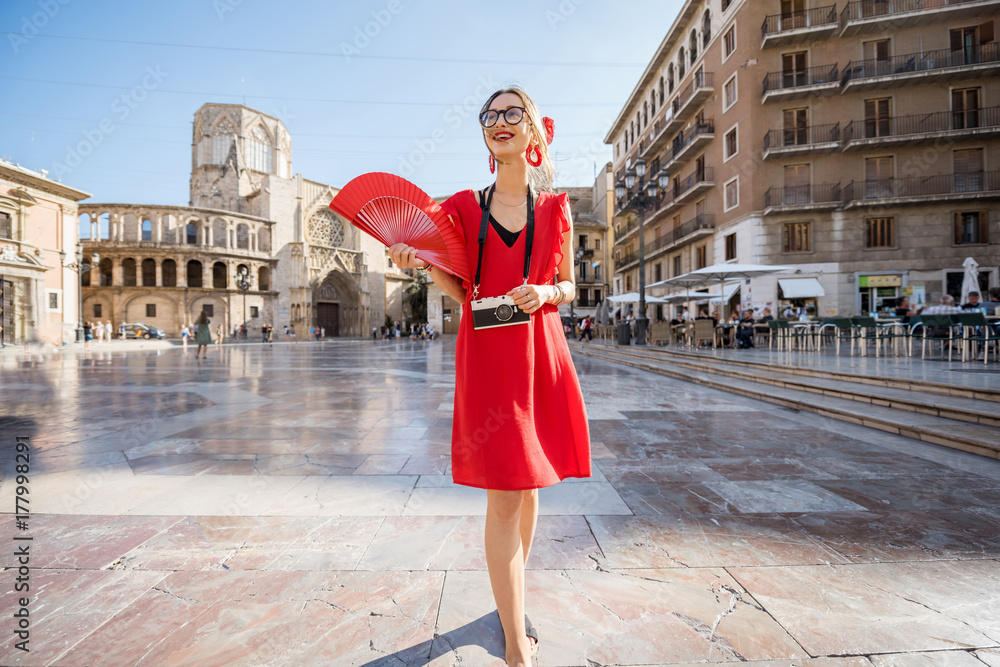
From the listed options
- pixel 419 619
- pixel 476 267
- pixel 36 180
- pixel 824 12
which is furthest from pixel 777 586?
pixel 36 180

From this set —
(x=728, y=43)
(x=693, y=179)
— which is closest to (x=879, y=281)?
(x=693, y=179)

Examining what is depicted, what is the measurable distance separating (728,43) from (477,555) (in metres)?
27.3

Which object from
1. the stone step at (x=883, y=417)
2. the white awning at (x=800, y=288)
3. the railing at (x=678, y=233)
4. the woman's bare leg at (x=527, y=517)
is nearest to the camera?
the woman's bare leg at (x=527, y=517)

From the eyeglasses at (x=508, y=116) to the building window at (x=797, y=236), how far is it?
73.8 ft

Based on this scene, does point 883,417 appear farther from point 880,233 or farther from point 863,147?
point 863,147

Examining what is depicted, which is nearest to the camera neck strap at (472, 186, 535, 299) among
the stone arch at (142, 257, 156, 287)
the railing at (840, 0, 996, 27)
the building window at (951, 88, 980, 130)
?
the railing at (840, 0, 996, 27)

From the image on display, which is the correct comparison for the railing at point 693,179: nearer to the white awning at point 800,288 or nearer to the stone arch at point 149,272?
the white awning at point 800,288

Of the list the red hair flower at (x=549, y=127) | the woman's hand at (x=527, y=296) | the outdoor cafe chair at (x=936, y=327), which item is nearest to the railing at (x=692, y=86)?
the outdoor cafe chair at (x=936, y=327)

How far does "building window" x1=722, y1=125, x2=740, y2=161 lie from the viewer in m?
21.5

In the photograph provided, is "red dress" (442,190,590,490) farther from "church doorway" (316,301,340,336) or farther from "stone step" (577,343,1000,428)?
"church doorway" (316,301,340,336)

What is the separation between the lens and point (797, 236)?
2016 centimetres

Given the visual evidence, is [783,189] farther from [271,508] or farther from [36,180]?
[36,180]

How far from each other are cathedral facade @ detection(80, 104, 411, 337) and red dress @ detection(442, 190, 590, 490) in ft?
132

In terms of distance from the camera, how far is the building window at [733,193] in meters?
21.4
